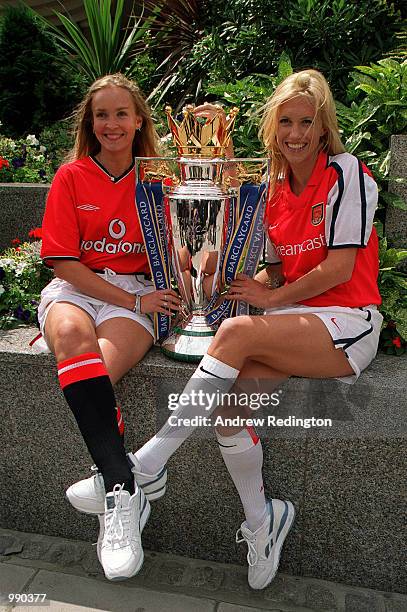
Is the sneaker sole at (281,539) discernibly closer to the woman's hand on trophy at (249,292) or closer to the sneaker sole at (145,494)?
the sneaker sole at (145,494)

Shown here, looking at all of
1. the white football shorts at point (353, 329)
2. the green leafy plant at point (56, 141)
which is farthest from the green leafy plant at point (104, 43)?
the white football shorts at point (353, 329)

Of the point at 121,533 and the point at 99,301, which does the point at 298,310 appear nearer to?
the point at 99,301

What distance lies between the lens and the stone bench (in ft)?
7.15

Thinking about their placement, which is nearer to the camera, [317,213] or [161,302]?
[317,213]

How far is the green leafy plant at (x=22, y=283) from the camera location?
9.39 feet

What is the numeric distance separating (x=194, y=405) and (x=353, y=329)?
57 centimetres

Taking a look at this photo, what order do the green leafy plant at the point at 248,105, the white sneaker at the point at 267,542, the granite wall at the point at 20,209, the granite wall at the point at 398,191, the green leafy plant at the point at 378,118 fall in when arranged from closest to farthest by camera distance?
the white sneaker at the point at 267,542 → the granite wall at the point at 398,191 → the green leafy plant at the point at 378,118 → the green leafy plant at the point at 248,105 → the granite wall at the point at 20,209

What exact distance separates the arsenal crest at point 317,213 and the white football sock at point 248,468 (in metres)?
0.73

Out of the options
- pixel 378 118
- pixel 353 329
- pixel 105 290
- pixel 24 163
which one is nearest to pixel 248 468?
pixel 353 329

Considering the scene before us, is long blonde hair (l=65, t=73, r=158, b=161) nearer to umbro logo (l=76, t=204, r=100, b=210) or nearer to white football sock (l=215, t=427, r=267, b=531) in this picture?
umbro logo (l=76, t=204, r=100, b=210)

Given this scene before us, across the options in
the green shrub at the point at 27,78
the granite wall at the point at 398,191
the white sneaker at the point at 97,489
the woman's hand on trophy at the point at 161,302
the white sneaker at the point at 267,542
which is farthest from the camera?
the green shrub at the point at 27,78

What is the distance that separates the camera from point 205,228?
2.26 metres

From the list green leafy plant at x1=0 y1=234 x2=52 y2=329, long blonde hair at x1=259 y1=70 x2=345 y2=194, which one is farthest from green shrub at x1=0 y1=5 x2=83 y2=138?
long blonde hair at x1=259 y1=70 x2=345 y2=194

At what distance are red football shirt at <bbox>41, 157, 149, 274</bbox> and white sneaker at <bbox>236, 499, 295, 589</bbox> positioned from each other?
1028 mm
